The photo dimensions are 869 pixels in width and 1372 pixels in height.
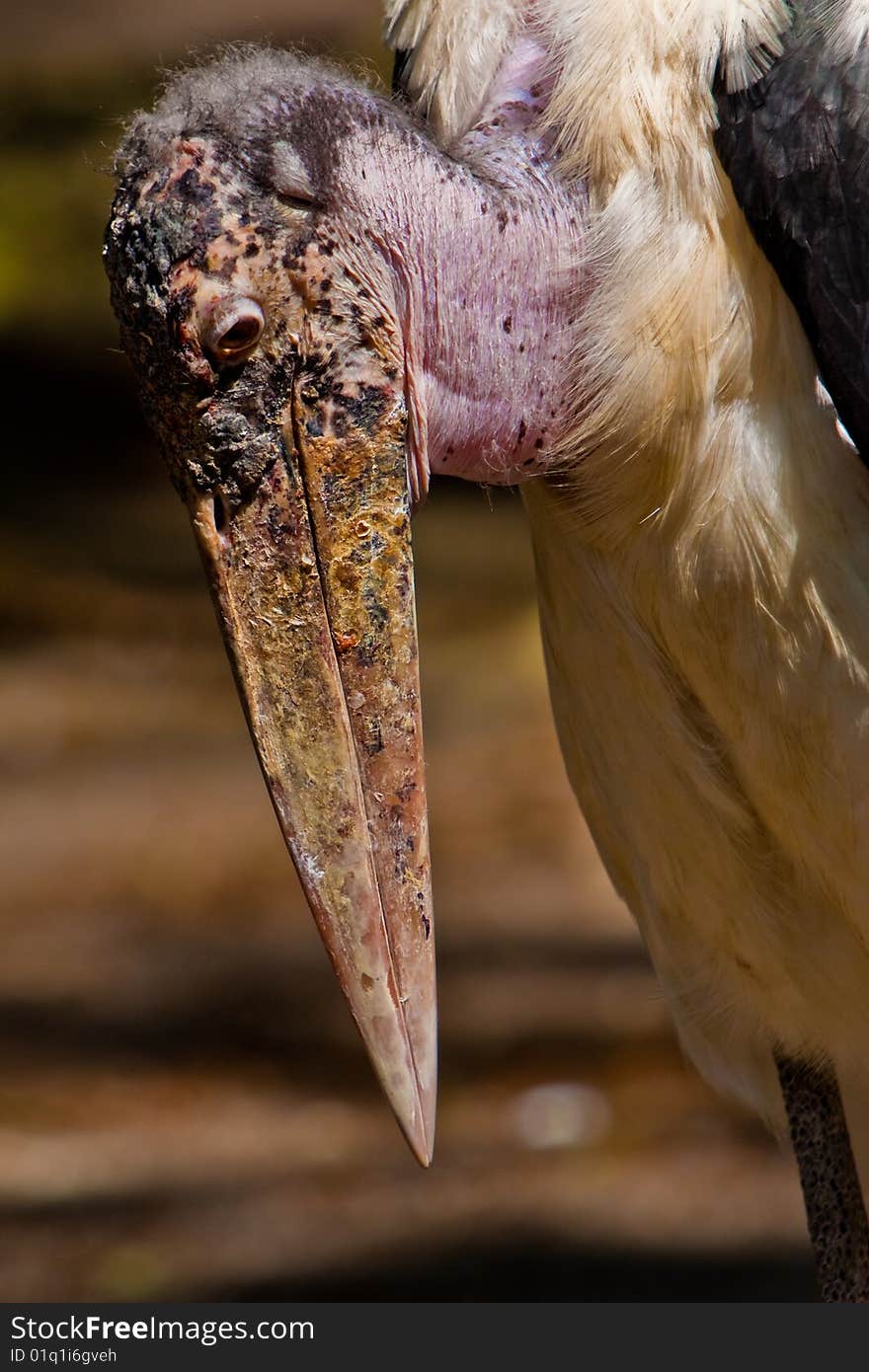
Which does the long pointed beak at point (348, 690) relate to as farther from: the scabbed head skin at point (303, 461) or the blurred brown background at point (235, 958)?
the blurred brown background at point (235, 958)

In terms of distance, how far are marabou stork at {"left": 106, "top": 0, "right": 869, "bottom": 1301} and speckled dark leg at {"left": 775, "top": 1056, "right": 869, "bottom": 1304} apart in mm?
548

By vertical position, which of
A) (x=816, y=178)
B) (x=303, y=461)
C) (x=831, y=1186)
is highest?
(x=816, y=178)

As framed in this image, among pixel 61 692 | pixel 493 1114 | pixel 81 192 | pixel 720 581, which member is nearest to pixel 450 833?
pixel 493 1114

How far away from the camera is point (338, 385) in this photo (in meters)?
1.38

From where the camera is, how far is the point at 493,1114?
334 centimetres

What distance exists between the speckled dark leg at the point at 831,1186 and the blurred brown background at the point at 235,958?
0.68ft

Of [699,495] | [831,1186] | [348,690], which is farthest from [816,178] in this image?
[831,1186]

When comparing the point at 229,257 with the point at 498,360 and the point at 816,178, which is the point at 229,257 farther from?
the point at 816,178

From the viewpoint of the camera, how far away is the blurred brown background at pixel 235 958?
10.1ft

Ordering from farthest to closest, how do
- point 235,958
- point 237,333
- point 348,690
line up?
point 235,958
point 348,690
point 237,333

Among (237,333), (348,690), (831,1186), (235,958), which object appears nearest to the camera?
(237,333)

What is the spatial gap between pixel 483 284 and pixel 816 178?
283 mm

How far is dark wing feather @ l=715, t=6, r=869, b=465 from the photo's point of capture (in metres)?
1.33

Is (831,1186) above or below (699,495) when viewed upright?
below
